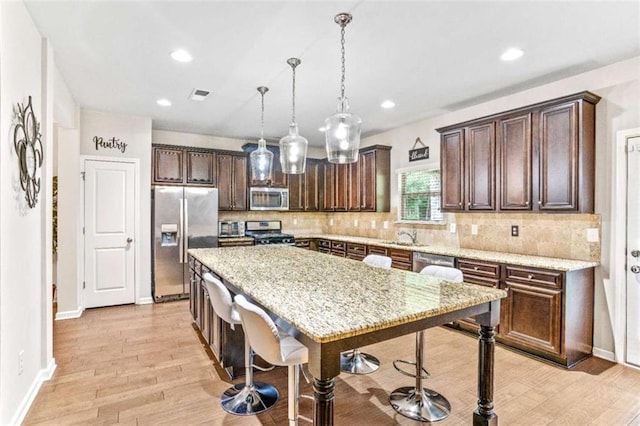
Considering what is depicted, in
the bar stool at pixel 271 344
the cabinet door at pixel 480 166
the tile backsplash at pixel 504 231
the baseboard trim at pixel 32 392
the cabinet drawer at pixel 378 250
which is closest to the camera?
the bar stool at pixel 271 344

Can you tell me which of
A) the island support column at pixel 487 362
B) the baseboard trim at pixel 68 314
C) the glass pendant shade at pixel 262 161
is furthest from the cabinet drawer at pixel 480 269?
the baseboard trim at pixel 68 314

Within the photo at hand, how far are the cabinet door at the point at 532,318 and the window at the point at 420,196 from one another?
1.66 meters

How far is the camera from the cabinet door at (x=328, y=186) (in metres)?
6.64

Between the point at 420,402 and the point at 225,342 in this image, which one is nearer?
the point at 420,402

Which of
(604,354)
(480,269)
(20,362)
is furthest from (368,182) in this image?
(20,362)

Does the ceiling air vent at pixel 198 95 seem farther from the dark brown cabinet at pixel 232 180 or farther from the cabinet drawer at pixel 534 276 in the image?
the cabinet drawer at pixel 534 276

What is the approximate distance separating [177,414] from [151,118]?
414 cm

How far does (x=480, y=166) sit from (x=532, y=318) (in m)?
1.68

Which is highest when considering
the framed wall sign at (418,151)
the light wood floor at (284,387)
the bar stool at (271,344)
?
the framed wall sign at (418,151)

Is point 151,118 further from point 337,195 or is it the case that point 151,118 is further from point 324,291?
point 324,291

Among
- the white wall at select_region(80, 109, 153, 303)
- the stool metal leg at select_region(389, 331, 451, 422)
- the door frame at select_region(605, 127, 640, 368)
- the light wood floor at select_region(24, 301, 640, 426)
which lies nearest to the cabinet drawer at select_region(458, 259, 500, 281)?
the light wood floor at select_region(24, 301, 640, 426)

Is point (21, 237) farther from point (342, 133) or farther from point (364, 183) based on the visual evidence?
point (364, 183)

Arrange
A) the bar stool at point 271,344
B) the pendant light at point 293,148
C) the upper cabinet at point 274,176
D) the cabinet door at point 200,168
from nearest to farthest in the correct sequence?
the bar stool at point 271,344
the pendant light at point 293,148
the cabinet door at point 200,168
the upper cabinet at point 274,176

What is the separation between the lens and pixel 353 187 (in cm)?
611
